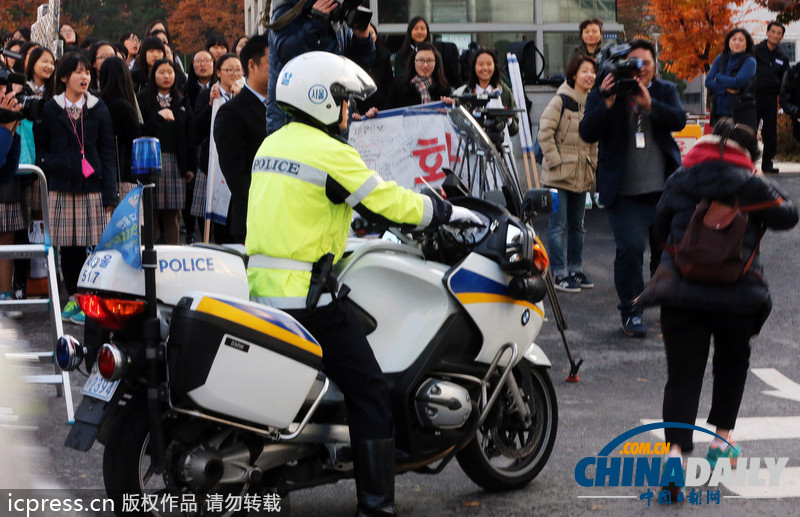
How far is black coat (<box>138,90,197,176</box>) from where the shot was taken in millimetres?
11750

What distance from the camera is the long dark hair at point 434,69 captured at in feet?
39.7

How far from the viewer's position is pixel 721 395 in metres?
6.14

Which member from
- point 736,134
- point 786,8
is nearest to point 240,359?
point 736,134

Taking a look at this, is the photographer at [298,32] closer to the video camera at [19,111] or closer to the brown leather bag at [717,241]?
the video camera at [19,111]

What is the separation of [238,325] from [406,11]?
41.6ft

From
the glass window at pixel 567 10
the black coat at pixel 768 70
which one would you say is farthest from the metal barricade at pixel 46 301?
the black coat at pixel 768 70

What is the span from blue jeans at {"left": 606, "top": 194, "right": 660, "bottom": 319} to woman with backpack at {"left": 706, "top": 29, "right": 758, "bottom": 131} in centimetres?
855

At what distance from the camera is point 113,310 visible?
4637mm

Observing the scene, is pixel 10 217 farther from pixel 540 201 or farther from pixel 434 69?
pixel 540 201

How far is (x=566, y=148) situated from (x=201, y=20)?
1424 inches

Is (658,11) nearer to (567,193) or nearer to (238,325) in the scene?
(567,193)

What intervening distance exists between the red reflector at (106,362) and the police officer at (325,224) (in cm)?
74

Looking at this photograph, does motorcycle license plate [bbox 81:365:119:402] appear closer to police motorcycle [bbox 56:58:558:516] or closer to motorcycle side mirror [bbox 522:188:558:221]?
police motorcycle [bbox 56:58:558:516]

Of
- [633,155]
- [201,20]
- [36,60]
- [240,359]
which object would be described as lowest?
[240,359]
